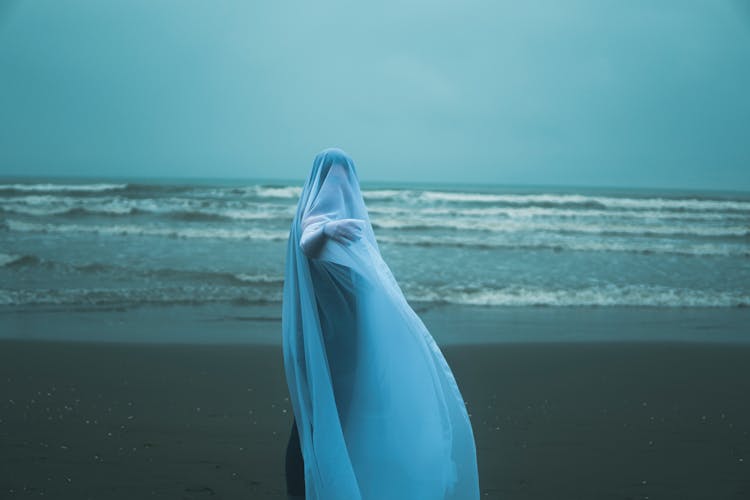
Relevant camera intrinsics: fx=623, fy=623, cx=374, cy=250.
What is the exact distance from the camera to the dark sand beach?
127 inches

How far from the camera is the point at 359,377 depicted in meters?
2.42

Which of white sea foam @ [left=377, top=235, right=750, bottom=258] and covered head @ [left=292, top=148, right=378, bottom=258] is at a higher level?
covered head @ [left=292, top=148, right=378, bottom=258]

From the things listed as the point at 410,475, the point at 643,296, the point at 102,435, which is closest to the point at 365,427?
the point at 410,475

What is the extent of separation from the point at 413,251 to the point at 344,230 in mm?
10940

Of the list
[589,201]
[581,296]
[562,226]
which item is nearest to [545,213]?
[562,226]

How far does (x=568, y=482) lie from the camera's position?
3.28 m

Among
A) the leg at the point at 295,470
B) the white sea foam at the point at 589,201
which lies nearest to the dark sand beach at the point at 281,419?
the leg at the point at 295,470

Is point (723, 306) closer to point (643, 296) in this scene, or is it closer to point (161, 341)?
point (643, 296)

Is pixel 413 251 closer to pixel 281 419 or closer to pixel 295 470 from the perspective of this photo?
pixel 281 419

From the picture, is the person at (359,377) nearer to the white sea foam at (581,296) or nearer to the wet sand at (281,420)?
the wet sand at (281,420)

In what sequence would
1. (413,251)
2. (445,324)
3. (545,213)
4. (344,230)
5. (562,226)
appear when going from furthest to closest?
(545,213) → (562,226) → (413,251) → (445,324) → (344,230)

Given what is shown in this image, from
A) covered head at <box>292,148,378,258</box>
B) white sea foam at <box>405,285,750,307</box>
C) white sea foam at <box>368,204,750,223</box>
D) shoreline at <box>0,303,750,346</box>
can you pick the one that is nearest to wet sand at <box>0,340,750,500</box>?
shoreline at <box>0,303,750,346</box>

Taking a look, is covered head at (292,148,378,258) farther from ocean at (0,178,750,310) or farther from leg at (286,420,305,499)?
ocean at (0,178,750,310)

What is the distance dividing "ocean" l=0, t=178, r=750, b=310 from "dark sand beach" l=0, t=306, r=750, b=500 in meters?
2.44
